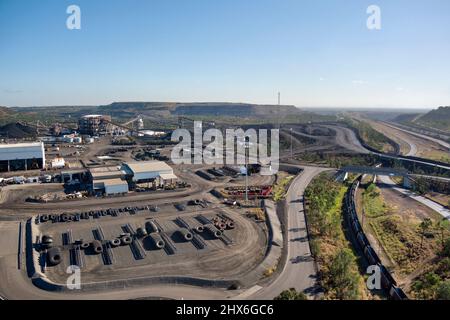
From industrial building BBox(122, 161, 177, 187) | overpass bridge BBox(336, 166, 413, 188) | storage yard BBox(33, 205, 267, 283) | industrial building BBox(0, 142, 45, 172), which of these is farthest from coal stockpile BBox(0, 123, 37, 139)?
overpass bridge BBox(336, 166, 413, 188)

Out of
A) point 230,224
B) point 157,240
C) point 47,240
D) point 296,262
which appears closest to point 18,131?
point 47,240

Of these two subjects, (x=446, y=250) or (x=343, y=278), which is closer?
(x=343, y=278)

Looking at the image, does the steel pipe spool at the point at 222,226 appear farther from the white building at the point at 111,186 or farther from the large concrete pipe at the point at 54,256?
the white building at the point at 111,186

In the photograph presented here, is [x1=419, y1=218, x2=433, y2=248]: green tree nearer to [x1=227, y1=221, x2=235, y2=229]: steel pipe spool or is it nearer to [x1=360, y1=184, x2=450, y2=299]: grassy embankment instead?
[x1=360, y1=184, x2=450, y2=299]: grassy embankment

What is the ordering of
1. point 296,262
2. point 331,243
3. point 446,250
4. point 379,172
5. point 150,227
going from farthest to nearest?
point 379,172 < point 150,227 < point 331,243 < point 446,250 < point 296,262

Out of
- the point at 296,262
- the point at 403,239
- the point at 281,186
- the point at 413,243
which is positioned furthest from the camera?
the point at 281,186

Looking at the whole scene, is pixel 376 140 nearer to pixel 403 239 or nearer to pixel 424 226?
pixel 403 239
